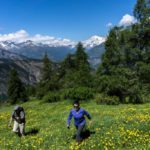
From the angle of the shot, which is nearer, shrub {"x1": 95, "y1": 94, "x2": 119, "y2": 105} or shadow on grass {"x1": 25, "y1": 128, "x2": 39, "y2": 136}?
shadow on grass {"x1": 25, "y1": 128, "x2": 39, "y2": 136}

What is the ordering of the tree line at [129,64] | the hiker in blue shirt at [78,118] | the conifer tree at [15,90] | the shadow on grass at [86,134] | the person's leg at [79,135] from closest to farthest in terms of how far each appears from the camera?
the person's leg at [79,135]
the hiker in blue shirt at [78,118]
the shadow on grass at [86,134]
the tree line at [129,64]
the conifer tree at [15,90]

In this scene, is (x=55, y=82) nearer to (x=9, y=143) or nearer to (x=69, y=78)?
(x=69, y=78)

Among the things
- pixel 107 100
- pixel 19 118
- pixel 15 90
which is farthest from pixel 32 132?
pixel 15 90

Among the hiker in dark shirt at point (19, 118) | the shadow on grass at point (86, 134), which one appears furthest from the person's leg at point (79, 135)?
the hiker in dark shirt at point (19, 118)

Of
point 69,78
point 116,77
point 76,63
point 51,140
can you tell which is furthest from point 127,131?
point 76,63

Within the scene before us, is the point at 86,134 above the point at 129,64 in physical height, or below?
below

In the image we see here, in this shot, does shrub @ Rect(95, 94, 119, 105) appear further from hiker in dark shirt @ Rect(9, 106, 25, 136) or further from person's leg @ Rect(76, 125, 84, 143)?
person's leg @ Rect(76, 125, 84, 143)

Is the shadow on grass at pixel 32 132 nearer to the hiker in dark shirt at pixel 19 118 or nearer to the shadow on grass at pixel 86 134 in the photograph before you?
the hiker in dark shirt at pixel 19 118

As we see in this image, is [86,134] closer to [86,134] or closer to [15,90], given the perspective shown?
[86,134]

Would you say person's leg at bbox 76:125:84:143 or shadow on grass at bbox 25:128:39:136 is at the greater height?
person's leg at bbox 76:125:84:143

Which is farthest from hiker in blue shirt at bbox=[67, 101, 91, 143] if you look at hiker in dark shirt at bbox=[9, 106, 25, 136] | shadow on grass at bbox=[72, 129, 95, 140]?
hiker in dark shirt at bbox=[9, 106, 25, 136]

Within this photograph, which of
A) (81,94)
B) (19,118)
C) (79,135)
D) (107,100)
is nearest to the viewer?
(79,135)

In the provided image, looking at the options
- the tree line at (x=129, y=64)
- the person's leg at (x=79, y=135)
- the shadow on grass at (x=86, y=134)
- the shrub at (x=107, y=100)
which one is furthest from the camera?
the tree line at (x=129, y=64)

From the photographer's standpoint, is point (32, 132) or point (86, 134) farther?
point (32, 132)
